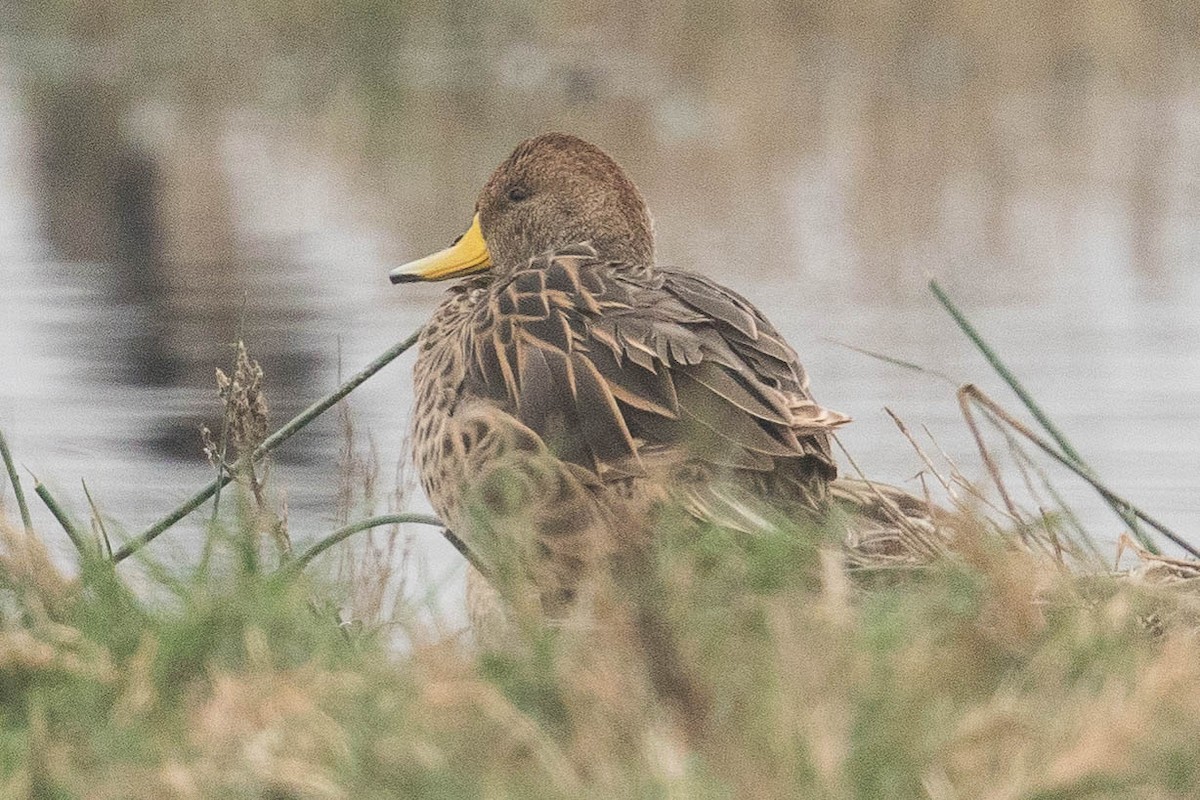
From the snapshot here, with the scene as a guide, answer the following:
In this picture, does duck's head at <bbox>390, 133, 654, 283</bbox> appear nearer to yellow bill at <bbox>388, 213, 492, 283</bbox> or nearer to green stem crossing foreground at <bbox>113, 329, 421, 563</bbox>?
yellow bill at <bbox>388, 213, 492, 283</bbox>

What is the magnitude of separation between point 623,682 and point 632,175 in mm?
13337

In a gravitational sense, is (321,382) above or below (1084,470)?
below

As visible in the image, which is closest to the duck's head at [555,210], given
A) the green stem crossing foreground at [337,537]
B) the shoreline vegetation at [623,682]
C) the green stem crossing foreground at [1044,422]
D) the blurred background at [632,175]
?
the blurred background at [632,175]

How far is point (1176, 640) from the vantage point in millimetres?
2533

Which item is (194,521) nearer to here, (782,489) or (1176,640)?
(782,489)

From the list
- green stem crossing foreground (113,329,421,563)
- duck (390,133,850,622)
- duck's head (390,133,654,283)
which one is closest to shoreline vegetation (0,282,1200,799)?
green stem crossing foreground (113,329,421,563)

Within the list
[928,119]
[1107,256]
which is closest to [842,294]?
[1107,256]

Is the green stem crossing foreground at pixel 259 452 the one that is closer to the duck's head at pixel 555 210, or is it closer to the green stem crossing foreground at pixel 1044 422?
the duck's head at pixel 555 210

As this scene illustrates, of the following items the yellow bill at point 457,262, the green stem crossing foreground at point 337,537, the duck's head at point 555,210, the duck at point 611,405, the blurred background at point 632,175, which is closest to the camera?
the green stem crossing foreground at point 337,537

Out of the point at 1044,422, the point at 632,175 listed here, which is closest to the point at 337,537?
the point at 1044,422

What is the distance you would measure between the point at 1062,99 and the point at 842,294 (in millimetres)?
8386

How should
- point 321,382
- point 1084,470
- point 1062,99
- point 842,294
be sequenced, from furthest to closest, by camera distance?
1. point 1062,99
2. point 842,294
3. point 321,382
4. point 1084,470

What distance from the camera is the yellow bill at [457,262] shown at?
4.80 metres

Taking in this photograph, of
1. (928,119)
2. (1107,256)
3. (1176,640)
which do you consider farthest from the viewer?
(928,119)
